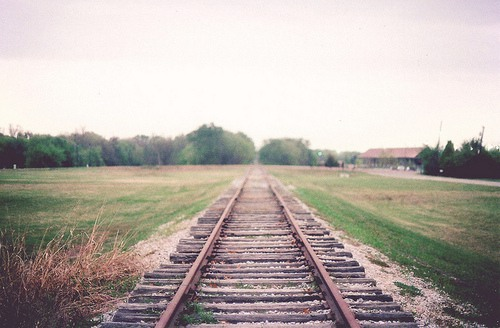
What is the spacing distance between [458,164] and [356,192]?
21.3 metres

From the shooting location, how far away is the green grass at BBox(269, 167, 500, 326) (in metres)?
5.02

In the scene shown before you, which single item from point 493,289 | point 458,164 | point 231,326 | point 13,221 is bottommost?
point 13,221

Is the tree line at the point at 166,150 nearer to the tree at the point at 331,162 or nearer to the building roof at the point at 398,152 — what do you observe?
the tree at the point at 331,162

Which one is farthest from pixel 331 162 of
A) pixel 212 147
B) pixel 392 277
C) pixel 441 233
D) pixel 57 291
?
pixel 57 291

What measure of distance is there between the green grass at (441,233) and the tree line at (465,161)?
41.3ft

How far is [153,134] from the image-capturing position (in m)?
79.9

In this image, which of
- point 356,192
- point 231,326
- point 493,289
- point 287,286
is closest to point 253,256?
point 287,286

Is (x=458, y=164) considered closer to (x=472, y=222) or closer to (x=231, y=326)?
(x=472, y=222)

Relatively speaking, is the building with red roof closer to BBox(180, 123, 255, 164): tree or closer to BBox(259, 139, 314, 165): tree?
BBox(259, 139, 314, 165): tree

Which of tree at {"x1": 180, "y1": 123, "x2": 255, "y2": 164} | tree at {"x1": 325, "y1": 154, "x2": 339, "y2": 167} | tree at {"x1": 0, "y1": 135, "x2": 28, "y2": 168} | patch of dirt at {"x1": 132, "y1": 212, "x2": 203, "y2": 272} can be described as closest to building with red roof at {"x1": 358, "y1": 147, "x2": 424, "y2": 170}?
tree at {"x1": 325, "y1": 154, "x2": 339, "y2": 167}

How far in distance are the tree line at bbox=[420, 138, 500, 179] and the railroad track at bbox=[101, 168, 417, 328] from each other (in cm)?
3384

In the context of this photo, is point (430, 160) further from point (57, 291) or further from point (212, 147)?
point (212, 147)

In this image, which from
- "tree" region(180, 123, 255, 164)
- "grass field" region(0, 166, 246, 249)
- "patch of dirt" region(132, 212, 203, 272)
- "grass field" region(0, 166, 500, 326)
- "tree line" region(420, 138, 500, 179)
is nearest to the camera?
"patch of dirt" region(132, 212, 203, 272)

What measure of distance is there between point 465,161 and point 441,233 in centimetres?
2837
